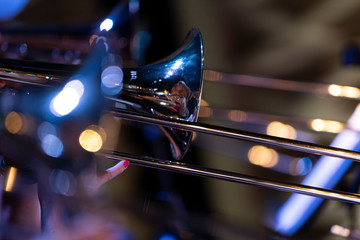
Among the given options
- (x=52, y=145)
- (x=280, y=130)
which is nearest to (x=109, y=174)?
(x=52, y=145)

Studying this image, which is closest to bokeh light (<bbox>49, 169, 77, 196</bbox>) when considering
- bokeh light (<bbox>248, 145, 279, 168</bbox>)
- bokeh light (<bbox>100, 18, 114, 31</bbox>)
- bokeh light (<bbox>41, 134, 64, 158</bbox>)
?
bokeh light (<bbox>41, 134, 64, 158</bbox>)

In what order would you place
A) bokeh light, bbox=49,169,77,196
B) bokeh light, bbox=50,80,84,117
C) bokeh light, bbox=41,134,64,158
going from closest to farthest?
bokeh light, bbox=50,80,84,117 → bokeh light, bbox=41,134,64,158 → bokeh light, bbox=49,169,77,196

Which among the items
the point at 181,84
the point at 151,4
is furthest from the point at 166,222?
the point at 151,4

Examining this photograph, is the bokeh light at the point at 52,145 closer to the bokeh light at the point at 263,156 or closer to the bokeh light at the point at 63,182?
the bokeh light at the point at 63,182

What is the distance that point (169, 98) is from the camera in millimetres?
708

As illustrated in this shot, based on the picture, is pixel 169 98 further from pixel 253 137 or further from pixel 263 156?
pixel 263 156

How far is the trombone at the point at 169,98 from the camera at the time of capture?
1.80ft

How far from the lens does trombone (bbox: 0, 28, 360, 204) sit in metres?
0.55

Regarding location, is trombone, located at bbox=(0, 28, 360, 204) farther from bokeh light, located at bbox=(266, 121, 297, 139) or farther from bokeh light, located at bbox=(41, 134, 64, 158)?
bokeh light, located at bbox=(266, 121, 297, 139)

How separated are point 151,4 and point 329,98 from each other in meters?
1.02

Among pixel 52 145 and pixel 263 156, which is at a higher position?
pixel 263 156

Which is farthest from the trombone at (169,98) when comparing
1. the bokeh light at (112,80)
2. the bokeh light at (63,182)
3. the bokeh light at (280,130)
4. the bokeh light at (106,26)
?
the bokeh light at (280,130)

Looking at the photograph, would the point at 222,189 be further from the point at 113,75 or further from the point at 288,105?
the point at 113,75

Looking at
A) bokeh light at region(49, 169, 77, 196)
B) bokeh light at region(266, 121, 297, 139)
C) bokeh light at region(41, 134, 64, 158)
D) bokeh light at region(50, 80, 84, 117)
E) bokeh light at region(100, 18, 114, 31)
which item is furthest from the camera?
bokeh light at region(266, 121, 297, 139)
